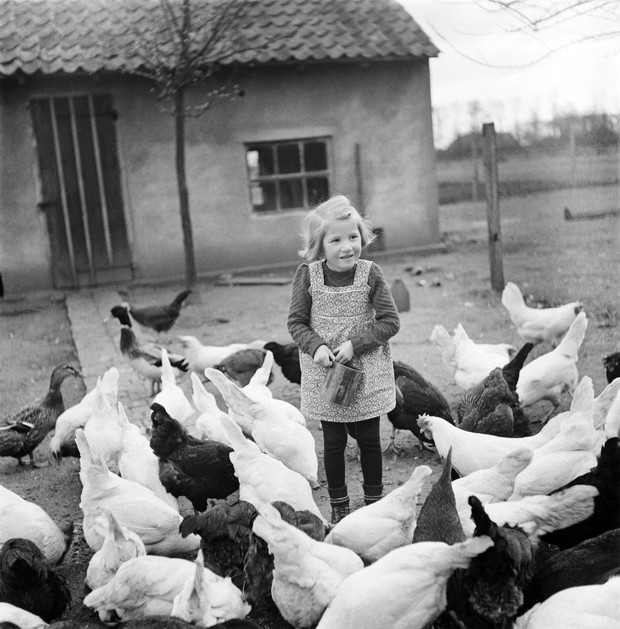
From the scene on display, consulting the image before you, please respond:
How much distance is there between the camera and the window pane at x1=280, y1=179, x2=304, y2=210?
10.9 meters

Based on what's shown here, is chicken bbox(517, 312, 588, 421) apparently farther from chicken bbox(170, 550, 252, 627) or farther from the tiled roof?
the tiled roof

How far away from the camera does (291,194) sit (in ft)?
36.0

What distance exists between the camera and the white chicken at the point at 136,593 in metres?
2.48

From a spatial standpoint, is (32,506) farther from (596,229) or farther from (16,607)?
(596,229)

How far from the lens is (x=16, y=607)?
246cm

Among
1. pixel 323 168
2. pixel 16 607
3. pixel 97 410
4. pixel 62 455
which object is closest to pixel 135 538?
pixel 16 607

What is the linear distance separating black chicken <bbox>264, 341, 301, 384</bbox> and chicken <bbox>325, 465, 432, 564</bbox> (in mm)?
2317

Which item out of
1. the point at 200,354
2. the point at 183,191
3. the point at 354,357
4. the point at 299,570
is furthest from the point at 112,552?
the point at 183,191

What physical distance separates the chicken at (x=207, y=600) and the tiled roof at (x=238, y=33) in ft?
25.4

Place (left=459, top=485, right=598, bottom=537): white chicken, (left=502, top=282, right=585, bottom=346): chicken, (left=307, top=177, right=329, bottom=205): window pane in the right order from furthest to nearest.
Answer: (left=307, top=177, right=329, bottom=205): window pane, (left=502, top=282, right=585, bottom=346): chicken, (left=459, top=485, right=598, bottom=537): white chicken

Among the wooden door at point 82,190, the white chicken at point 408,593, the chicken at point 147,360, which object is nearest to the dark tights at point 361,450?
the white chicken at point 408,593

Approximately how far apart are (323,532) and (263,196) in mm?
8586

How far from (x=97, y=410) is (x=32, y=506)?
0.84m

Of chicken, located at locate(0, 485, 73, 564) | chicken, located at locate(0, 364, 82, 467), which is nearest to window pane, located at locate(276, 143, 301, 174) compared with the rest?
chicken, located at locate(0, 364, 82, 467)
